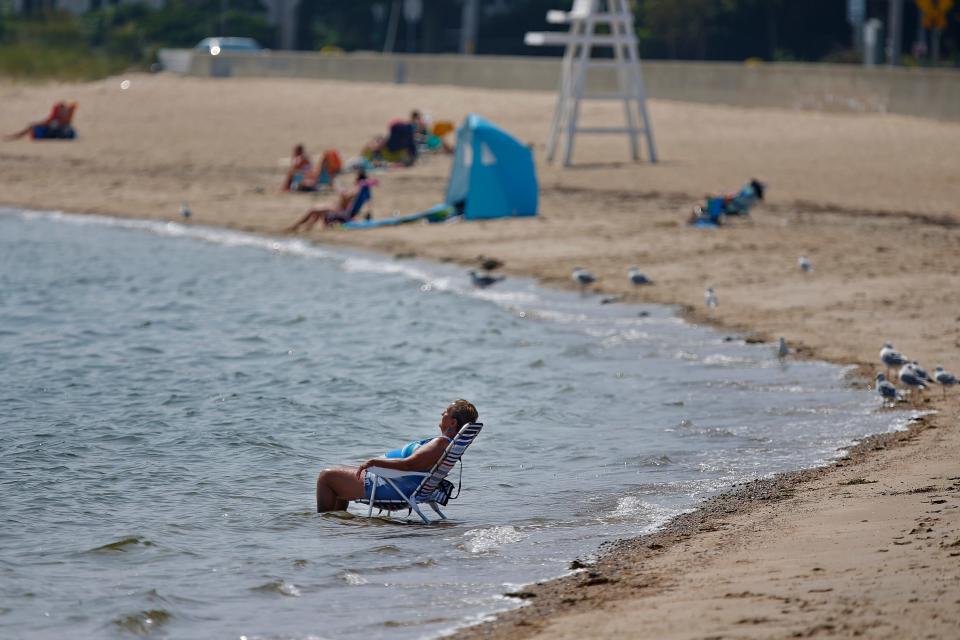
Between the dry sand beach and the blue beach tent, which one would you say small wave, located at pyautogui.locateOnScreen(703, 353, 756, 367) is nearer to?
the dry sand beach

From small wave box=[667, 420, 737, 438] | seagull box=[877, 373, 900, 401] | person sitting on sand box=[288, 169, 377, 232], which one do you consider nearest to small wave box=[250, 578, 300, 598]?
small wave box=[667, 420, 737, 438]

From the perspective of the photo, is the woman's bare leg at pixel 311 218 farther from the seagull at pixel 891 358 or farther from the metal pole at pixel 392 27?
the metal pole at pixel 392 27

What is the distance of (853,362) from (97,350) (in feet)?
24.3

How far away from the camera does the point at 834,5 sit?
4688 centimetres

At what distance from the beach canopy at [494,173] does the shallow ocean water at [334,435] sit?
2.70 m

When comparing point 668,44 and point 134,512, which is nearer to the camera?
point 134,512

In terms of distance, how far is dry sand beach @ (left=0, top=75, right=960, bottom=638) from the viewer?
6.34 m

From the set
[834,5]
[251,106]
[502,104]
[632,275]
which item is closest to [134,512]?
[632,275]

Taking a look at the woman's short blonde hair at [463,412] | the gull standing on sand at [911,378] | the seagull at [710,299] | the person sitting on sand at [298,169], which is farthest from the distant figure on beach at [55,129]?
the woman's short blonde hair at [463,412]

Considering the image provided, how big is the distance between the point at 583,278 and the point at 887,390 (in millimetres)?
6196

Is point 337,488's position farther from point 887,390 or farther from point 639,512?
point 887,390

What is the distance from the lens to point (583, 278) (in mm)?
16547

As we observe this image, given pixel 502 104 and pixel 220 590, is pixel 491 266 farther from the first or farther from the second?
pixel 502 104

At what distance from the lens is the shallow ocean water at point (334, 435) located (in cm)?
718
